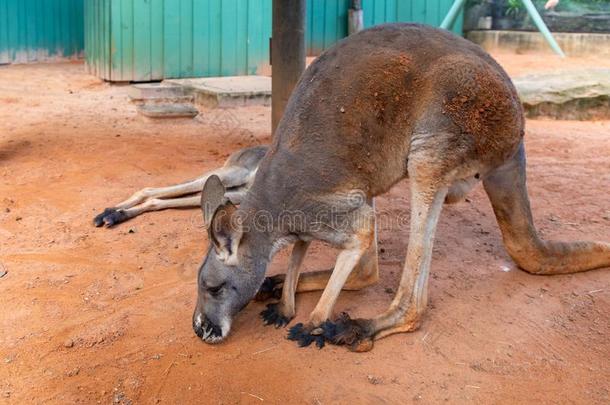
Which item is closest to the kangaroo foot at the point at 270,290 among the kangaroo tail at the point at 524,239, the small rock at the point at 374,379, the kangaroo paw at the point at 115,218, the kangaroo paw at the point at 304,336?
the kangaroo paw at the point at 304,336

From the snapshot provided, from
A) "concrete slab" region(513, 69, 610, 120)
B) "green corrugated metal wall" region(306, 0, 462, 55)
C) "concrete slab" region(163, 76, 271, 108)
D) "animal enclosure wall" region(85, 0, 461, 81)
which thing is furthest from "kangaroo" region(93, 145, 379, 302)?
"green corrugated metal wall" region(306, 0, 462, 55)

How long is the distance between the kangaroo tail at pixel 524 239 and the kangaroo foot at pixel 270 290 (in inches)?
52.3

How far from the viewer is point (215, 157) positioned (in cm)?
657

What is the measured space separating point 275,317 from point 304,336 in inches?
10.9

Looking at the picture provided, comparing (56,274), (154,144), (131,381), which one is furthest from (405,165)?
(154,144)

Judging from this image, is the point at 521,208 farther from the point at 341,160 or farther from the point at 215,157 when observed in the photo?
the point at 215,157

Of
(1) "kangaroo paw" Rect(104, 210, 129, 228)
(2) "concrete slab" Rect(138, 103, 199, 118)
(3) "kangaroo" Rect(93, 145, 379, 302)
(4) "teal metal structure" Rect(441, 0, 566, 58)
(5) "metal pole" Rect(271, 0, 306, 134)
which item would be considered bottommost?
(1) "kangaroo paw" Rect(104, 210, 129, 228)

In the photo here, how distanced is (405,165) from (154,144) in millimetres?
4298

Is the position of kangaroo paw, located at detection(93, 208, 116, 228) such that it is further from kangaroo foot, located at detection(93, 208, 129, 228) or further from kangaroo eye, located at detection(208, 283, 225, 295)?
kangaroo eye, located at detection(208, 283, 225, 295)

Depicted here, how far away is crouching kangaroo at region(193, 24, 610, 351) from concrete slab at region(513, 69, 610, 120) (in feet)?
17.5

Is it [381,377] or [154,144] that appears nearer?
[381,377]

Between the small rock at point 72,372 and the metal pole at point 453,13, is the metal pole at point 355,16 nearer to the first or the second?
the metal pole at point 453,13

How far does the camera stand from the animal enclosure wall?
10.1m

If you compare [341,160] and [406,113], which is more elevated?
[406,113]
